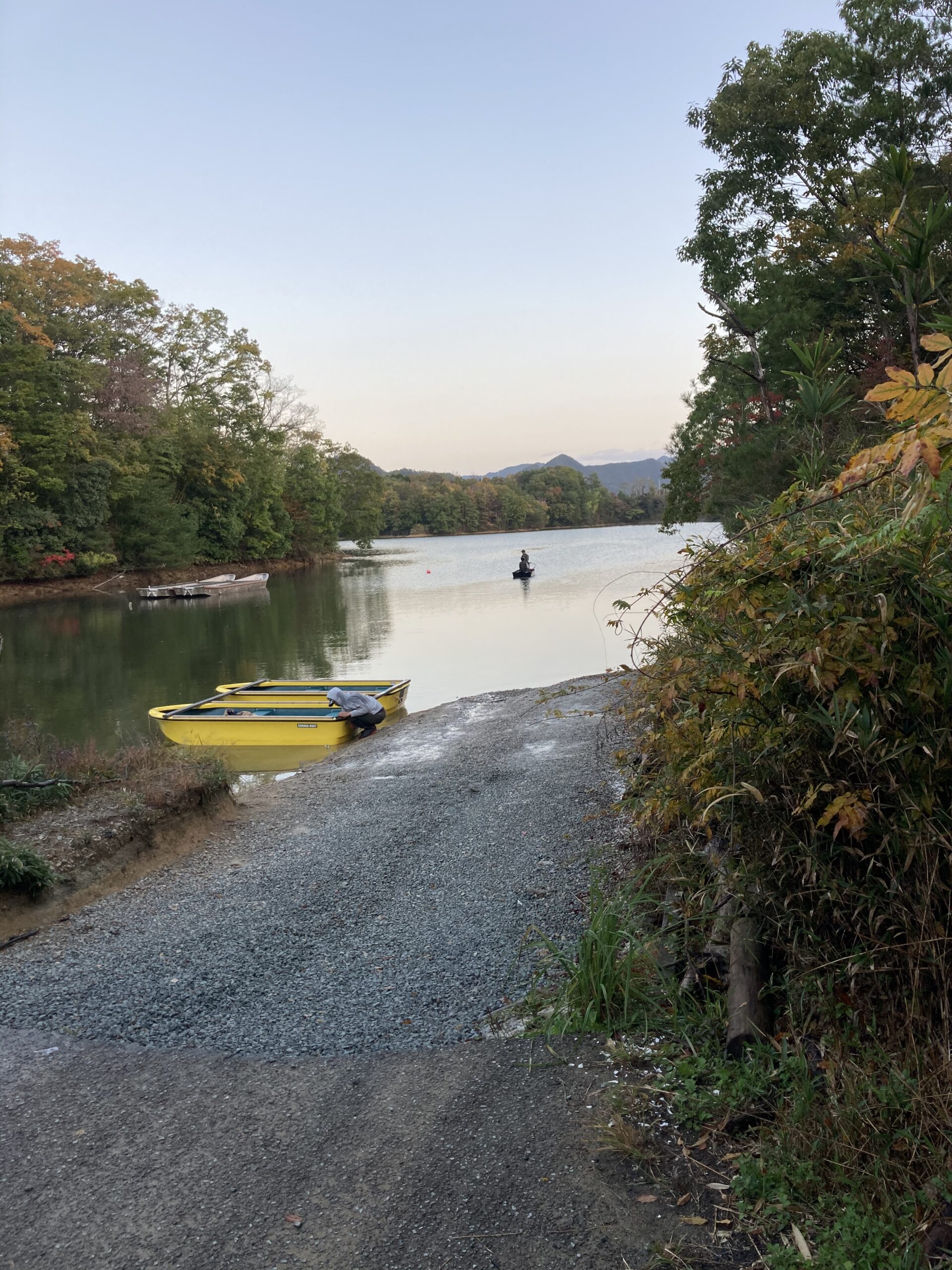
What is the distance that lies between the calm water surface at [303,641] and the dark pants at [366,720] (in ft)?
8.48

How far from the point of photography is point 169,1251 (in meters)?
2.58

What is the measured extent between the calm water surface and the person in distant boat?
2.48 m

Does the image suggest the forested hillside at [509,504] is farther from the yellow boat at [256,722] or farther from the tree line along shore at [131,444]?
the yellow boat at [256,722]

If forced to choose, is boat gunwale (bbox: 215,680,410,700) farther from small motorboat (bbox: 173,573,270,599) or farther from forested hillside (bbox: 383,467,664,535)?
forested hillside (bbox: 383,467,664,535)

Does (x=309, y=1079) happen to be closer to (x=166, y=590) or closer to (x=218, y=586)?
(x=166, y=590)

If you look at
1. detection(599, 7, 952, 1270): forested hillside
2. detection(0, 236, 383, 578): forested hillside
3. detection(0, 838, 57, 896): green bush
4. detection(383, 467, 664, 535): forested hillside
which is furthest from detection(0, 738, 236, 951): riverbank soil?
detection(383, 467, 664, 535): forested hillside

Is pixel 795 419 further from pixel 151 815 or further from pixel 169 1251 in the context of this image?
pixel 151 815

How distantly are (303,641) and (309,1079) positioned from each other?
22.8 m

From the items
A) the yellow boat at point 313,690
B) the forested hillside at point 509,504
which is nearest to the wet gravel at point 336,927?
the yellow boat at point 313,690

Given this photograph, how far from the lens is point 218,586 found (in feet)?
140

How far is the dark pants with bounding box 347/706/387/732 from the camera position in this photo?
13.7m

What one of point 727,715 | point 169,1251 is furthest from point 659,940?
point 169,1251

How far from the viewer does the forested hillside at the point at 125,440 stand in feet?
125

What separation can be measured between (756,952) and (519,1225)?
1.27m
